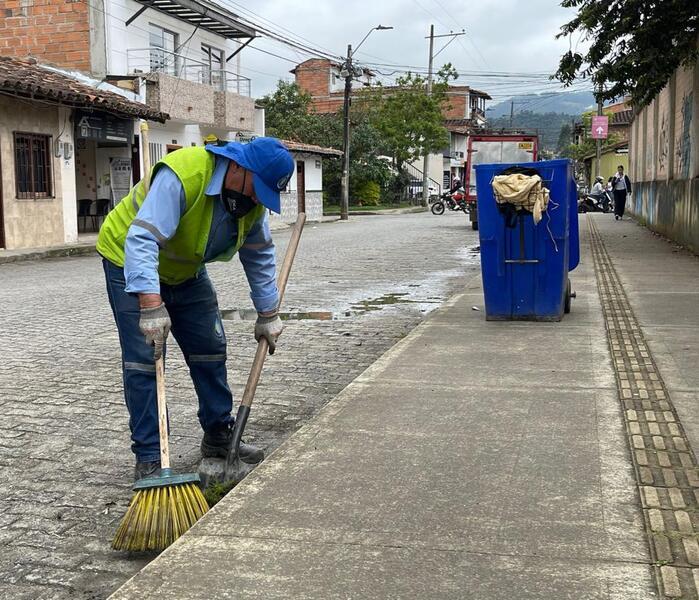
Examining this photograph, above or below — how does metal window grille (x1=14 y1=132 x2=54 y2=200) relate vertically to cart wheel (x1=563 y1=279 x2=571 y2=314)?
above

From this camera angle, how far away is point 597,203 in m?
34.0

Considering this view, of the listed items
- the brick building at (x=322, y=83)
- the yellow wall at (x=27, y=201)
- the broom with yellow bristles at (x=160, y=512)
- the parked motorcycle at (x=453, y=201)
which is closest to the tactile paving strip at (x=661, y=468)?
the broom with yellow bristles at (x=160, y=512)

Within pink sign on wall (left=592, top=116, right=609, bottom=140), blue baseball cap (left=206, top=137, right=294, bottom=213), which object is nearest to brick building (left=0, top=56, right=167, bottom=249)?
blue baseball cap (left=206, top=137, right=294, bottom=213)

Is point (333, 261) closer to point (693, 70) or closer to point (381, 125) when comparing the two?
point (693, 70)

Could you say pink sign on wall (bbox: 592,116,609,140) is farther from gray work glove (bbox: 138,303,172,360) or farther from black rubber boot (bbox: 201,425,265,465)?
gray work glove (bbox: 138,303,172,360)

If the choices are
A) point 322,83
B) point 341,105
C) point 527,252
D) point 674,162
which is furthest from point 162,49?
point 322,83

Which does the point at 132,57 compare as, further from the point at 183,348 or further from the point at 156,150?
the point at 183,348

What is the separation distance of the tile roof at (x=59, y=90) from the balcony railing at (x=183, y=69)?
297 cm

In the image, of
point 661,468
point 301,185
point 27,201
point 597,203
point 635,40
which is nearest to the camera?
point 661,468

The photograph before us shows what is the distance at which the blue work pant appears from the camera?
365 cm

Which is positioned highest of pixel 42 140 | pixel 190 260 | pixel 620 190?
pixel 42 140

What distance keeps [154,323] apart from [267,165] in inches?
29.9

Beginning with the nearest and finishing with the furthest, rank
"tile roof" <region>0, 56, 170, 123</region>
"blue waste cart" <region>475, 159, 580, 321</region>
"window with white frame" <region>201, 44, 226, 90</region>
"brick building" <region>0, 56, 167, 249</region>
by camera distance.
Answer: "blue waste cart" <region>475, 159, 580, 321</region> < "tile roof" <region>0, 56, 170, 123</region> < "brick building" <region>0, 56, 167, 249</region> < "window with white frame" <region>201, 44, 226, 90</region>

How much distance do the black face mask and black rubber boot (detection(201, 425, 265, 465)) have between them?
3.73 ft
